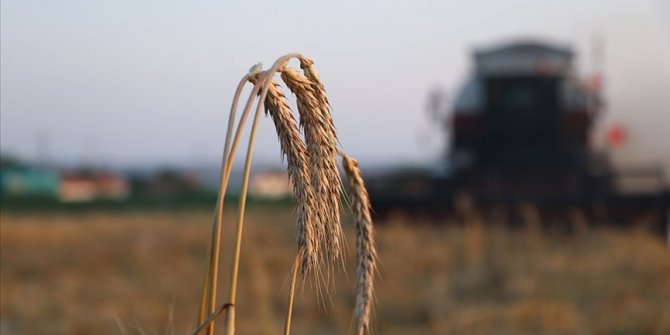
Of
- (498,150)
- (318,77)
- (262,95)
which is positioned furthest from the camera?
(498,150)

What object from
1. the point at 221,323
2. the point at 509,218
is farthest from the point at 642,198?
the point at 221,323

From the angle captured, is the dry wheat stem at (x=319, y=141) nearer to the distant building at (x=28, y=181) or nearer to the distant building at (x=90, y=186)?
the distant building at (x=90, y=186)

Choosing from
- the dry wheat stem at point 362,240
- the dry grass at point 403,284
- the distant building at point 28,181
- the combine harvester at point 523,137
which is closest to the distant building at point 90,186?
the distant building at point 28,181

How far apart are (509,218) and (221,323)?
962cm

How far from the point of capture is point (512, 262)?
9.95 meters

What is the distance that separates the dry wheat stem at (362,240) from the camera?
4.09 feet

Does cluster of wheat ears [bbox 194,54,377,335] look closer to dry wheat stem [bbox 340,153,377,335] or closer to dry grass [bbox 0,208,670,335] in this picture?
dry wheat stem [bbox 340,153,377,335]

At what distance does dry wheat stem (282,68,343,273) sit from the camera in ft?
3.91

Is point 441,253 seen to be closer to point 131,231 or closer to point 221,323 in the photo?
point 221,323

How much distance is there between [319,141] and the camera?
1193 mm

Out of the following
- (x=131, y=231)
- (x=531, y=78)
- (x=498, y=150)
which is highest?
(x=531, y=78)

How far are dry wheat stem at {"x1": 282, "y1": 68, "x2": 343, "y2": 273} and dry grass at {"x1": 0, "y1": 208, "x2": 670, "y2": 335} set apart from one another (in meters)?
1.09

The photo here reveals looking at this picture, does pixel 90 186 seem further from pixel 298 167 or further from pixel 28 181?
pixel 298 167

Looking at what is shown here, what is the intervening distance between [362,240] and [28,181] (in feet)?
203
